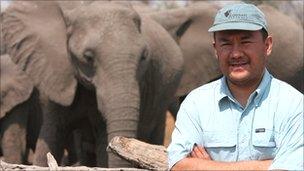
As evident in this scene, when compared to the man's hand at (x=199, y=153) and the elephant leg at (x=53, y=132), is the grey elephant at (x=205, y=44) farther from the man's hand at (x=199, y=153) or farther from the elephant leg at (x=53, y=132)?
the man's hand at (x=199, y=153)

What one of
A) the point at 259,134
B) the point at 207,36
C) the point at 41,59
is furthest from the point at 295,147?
the point at 207,36

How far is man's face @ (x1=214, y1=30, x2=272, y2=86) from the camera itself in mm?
3381

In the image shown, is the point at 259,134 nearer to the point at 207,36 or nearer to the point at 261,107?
the point at 261,107

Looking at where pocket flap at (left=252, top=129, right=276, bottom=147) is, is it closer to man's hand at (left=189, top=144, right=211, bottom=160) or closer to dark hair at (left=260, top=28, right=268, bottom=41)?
man's hand at (left=189, top=144, right=211, bottom=160)

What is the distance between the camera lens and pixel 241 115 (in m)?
3.38

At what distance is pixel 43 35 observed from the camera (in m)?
8.96

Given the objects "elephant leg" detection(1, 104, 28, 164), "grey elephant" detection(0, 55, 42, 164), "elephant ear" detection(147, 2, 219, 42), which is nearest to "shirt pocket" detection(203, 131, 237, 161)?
"elephant leg" detection(1, 104, 28, 164)

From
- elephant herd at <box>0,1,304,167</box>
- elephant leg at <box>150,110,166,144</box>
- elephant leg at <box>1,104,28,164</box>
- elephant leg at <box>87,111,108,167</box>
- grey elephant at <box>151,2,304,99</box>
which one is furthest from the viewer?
grey elephant at <box>151,2,304,99</box>

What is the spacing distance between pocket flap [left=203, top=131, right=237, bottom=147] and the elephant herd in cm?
380

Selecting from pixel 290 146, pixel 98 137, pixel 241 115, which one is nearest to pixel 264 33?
pixel 241 115

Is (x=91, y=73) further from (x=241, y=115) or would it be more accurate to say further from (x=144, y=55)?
(x=241, y=115)

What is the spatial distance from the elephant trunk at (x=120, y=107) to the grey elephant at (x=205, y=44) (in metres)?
3.16

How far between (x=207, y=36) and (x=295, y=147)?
8.14 m

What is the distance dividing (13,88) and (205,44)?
2.29 m
